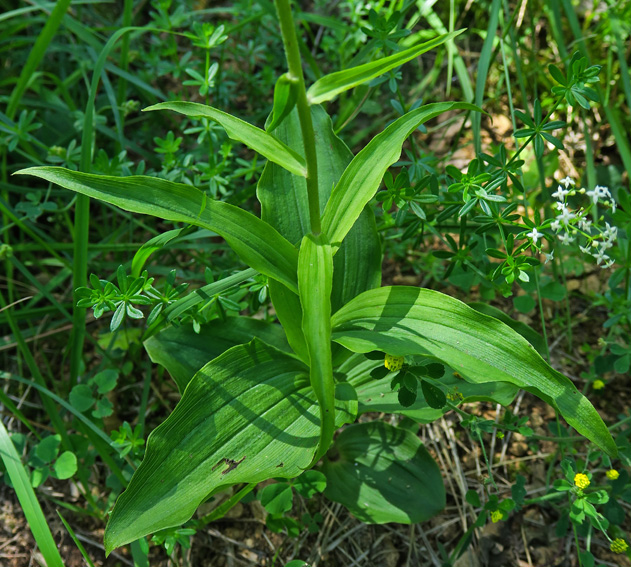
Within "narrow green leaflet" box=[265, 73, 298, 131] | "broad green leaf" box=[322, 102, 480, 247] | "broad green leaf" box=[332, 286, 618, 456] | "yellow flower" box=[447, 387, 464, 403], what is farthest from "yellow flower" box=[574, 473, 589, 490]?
"narrow green leaflet" box=[265, 73, 298, 131]

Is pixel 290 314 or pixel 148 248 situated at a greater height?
pixel 148 248

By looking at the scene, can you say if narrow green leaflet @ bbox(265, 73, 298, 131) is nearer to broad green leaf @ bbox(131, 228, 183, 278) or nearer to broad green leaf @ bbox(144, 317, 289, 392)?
broad green leaf @ bbox(131, 228, 183, 278)

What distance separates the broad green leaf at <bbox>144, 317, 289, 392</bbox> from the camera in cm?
178

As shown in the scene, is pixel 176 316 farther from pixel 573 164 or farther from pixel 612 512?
pixel 573 164

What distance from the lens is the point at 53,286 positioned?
7.74 feet

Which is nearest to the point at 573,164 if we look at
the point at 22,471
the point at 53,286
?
the point at 53,286

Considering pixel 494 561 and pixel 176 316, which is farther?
pixel 494 561

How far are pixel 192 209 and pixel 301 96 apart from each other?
45 cm

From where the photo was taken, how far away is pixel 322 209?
1.84 metres

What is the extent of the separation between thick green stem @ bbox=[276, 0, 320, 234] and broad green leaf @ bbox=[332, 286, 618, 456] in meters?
0.31

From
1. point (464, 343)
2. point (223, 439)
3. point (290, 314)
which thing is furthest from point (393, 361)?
point (223, 439)

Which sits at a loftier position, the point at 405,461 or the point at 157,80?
the point at 157,80

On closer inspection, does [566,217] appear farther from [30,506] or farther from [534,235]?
[30,506]

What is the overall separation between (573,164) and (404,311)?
1.76 m
